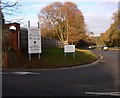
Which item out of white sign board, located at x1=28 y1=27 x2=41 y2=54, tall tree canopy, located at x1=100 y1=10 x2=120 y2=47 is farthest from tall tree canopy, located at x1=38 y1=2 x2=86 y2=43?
white sign board, located at x1=28 y1=27 x2=41 y2=54

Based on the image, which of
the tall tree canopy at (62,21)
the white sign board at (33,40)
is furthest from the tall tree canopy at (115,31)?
the white sign board at (33,40)

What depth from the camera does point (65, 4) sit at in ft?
260

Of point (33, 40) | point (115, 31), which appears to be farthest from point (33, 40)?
point (115, 31)

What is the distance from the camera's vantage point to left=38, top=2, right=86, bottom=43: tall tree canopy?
7551cm

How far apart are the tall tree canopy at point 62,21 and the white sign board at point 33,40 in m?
45.1

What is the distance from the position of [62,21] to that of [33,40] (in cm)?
5277

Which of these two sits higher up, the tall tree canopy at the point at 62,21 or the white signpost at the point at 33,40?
the tall tree canopy at the point at 62,21

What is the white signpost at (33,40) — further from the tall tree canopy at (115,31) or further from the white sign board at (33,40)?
the tall tree canopy at (115,31)

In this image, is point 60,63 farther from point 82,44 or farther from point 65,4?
point 82,44

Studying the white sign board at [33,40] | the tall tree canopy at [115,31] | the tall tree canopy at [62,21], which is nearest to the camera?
the white sign board at [33,40]

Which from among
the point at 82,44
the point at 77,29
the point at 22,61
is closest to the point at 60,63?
the point at 22,61

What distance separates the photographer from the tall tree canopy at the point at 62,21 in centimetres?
7551

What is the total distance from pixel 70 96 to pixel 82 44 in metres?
82.7

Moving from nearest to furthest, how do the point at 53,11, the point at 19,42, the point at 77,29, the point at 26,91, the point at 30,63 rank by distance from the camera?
the point at 26,91, the point at 30,63, the point at 19,42, the point at 77,29, the point at 53,11
